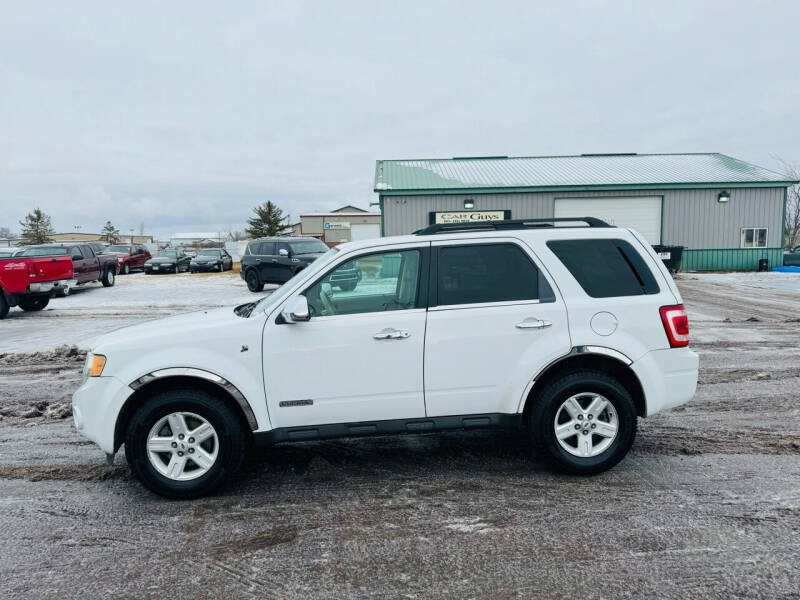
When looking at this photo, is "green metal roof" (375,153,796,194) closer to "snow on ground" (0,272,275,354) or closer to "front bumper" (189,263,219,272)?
"snow on ground" (0,272,275,354)

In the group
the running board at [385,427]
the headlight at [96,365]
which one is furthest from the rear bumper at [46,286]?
the running board at [385,427]

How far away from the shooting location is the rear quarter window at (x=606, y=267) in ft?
13.9

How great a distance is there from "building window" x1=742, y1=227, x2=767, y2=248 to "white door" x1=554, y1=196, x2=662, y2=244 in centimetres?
403

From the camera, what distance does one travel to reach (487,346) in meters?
4.05

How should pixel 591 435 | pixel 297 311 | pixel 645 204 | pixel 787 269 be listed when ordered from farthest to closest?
pixel 645 204, pixel 787 269, pixel 591 435, pixel 297 311

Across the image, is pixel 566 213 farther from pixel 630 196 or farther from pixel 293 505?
pixel 293 505

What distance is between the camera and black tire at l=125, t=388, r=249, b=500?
3850 millimetres

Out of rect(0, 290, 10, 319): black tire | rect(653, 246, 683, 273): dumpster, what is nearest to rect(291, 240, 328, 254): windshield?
rect(0, 290, 10, 319): black tire

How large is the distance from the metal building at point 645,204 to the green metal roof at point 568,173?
0.05 m

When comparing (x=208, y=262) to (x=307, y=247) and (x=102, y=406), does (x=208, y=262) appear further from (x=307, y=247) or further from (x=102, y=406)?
(x=102, y=406)

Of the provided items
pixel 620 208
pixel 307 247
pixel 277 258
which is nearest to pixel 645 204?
pixel 620 208

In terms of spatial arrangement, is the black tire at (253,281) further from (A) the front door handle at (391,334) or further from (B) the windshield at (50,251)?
(A) the front door handle at (391,334)

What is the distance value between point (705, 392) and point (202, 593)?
572 centimetres

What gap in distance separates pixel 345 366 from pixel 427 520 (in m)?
1.17
